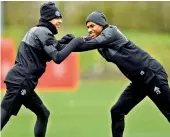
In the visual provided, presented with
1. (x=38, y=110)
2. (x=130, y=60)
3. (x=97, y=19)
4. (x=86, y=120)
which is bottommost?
(x=86, y=120)

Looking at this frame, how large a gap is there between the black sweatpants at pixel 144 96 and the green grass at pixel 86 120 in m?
1.74

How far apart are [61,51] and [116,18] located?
102 feet

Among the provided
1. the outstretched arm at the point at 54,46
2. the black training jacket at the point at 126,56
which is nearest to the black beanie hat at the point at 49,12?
the outstretched arm at the point at 54,46

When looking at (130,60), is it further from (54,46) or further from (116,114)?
(54,46)

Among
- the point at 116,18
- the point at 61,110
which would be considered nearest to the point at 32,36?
the point at 61,110

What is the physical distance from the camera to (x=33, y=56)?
8.97 m

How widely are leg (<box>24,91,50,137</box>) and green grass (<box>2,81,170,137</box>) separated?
2048mm

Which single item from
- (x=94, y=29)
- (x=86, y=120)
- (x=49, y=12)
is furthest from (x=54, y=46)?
(x=86, y=120)

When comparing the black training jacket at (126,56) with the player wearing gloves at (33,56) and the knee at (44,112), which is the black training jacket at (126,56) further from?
the knee at (44,112)

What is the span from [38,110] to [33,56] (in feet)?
3.12

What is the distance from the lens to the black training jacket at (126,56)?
9.12 m

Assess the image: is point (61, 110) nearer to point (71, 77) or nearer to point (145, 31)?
point (71, 77)

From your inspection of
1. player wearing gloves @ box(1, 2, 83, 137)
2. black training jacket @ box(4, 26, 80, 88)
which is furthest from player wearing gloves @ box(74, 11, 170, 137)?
black training jacket @ box(4, 26, 80, 88)

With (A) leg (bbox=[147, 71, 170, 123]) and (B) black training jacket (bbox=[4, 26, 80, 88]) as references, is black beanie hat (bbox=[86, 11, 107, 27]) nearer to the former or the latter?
(B) black training jacket (bbox=[4, 26, 80, 88])
